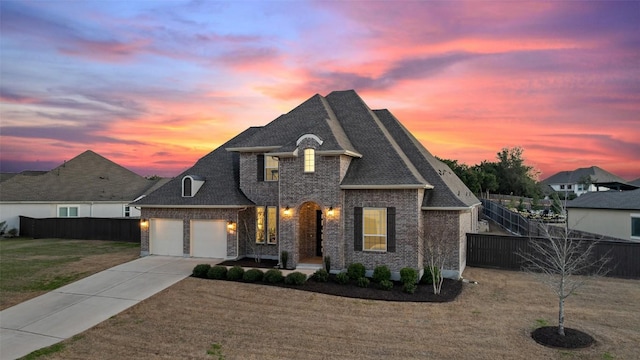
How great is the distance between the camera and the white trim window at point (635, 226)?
21428 mm

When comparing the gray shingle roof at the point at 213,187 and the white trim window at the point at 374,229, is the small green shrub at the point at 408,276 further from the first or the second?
the gray shingle roof at the point at 213,187

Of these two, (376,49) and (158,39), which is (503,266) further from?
(158,39)

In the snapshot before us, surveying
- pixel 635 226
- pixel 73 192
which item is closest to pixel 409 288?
pixel 635 226

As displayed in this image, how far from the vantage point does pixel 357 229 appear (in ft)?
52.8

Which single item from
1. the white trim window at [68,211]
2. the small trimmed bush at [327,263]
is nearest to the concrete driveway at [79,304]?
the small trimmed bush at [327,263]

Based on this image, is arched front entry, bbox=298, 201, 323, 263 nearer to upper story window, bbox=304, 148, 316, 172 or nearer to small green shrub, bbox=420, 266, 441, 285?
upper story window, bbox=304, 148, 316, 172

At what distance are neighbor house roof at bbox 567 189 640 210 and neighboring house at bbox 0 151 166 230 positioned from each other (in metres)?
36.1

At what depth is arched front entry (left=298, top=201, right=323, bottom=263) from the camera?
712 inches

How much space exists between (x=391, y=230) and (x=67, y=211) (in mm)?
29352

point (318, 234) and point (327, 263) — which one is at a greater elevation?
point (318, 234)

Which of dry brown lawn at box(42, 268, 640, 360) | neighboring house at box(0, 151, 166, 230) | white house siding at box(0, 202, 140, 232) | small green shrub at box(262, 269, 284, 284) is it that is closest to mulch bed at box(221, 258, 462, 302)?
small green shrub at box(262, 269, 284, 284)

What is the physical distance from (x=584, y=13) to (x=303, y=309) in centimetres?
1672

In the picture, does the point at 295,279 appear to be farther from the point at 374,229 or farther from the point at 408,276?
the point at 408,276

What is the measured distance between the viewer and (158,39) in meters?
19.8
